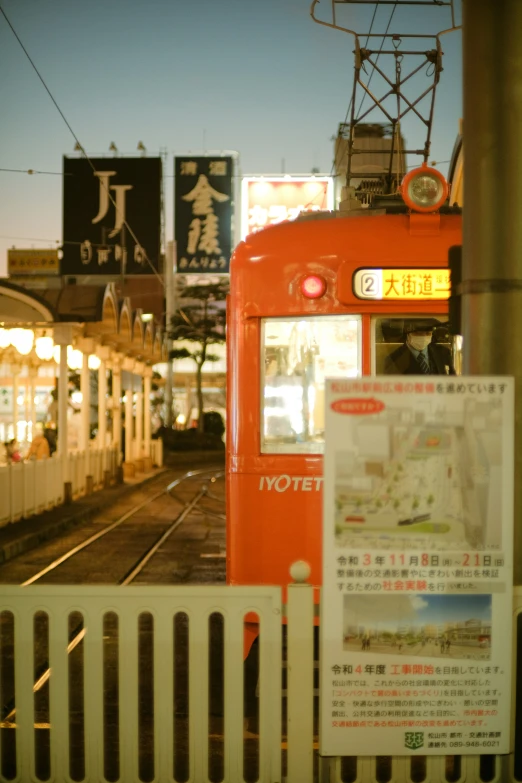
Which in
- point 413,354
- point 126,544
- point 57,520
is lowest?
point 126,544

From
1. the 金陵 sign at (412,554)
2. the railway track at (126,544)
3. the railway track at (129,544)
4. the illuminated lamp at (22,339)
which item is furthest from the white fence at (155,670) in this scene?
the illuminated lamp at (22,339)

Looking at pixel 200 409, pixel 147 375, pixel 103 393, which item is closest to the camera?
pixel 103 393

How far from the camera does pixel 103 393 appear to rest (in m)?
22.1

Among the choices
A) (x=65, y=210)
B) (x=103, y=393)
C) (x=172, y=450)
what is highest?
(x=65, y=210)

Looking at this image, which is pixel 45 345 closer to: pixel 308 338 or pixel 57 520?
pixel 57 520

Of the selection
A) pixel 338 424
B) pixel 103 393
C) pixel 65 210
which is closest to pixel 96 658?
pixel 338 424

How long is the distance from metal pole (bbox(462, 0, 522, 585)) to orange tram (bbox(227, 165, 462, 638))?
1.66m

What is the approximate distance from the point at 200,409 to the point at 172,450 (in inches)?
155

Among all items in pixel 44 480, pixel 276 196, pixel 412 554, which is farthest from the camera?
pixel 276 196

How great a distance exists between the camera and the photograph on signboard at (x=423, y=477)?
350 cm

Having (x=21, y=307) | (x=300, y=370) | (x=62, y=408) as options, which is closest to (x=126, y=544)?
(x=62, y=408)

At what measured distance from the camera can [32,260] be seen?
2969 cm

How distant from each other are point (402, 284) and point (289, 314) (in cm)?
73

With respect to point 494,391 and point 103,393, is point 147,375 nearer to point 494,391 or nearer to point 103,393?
point 103,393
